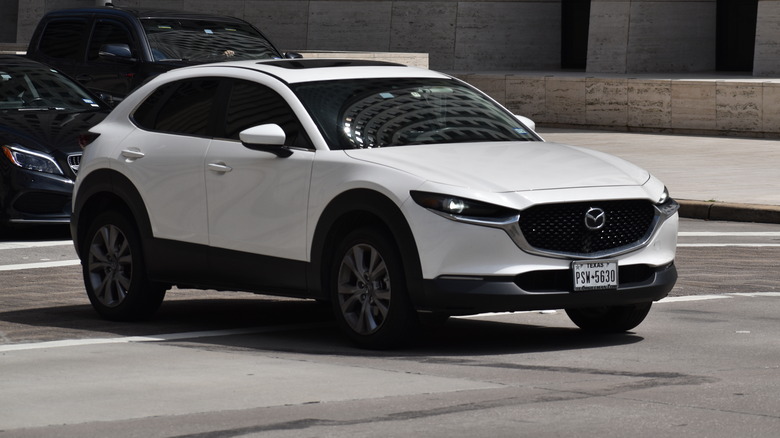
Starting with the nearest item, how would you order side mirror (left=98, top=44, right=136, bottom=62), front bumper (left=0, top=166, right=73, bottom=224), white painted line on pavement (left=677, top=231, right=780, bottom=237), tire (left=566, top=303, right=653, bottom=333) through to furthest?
1. tire (left=566, top=303, right=653, bottom=333)
2. front bumper (left=0, top=166, right=73, bottom=224)
3. white painted line on pavement (left=677, top=231, right=780, bottom=237)
4. side mirror (left=98, top=44, right=136, bottom=62)

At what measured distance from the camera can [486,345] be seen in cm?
935

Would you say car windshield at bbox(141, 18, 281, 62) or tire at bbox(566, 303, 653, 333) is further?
car windshield at bbox(141, 18, 281, 62)

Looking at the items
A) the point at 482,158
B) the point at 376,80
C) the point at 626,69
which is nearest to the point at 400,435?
the point at 482,158

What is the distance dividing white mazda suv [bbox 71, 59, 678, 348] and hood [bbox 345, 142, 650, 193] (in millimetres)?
14

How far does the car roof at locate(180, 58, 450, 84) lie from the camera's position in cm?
998

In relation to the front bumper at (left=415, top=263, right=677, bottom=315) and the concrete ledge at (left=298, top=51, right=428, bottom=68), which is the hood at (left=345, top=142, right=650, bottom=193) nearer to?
the front bumper at (left=415, top=263, right=677, bottom=315)

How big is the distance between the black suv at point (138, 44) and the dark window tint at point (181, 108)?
7522 mm

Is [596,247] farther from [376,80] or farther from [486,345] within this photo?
[376,80]

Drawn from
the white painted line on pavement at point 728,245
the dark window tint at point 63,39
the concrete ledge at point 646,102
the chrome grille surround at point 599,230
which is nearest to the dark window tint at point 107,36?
the dark window tint at point 63,39

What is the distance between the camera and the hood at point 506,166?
28.7ft

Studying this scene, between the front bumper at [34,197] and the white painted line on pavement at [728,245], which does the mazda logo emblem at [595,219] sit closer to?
the white painted line on pavement at [728,245]

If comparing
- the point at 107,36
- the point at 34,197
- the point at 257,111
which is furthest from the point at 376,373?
the point at 107,36

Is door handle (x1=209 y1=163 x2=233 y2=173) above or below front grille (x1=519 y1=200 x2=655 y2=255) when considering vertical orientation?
above

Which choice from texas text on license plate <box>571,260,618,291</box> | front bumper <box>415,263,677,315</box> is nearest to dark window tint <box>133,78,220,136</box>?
front bumper <box>415,263,677,315</box>
